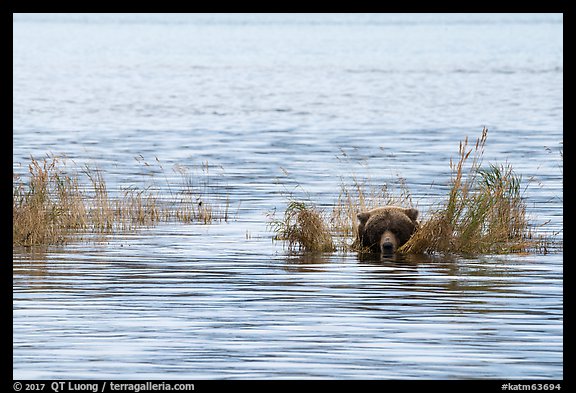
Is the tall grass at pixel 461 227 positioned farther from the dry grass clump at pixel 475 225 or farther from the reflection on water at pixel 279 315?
the reflection on water at pixel 279 315

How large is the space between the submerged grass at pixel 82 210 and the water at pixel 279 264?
0.57 metres

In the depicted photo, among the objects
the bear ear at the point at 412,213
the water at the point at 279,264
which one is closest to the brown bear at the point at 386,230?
the bear ear at the point at 412,213

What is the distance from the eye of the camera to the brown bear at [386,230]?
17750 millimetres

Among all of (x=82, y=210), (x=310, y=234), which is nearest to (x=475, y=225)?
(x=310, y=234)

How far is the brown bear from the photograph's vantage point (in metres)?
17.8

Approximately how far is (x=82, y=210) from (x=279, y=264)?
174 inches

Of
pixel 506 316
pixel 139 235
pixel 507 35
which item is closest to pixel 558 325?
pixel 506 316

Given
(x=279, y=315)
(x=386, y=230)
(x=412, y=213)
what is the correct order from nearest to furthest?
(x=279, y=315) < (x=386, y=230) < (x=412, y=213)

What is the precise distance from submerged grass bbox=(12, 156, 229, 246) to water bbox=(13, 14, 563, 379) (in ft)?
1.87

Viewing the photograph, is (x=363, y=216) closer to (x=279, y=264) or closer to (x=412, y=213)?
(x=412, y=213)

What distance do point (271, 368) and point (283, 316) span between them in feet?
6.89

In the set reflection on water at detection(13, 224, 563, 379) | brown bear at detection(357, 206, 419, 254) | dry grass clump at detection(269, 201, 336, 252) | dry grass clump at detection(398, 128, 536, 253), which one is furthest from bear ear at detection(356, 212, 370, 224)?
reflection on water at detection(13, 224, 563, 379)

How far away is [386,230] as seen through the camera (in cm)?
1786
